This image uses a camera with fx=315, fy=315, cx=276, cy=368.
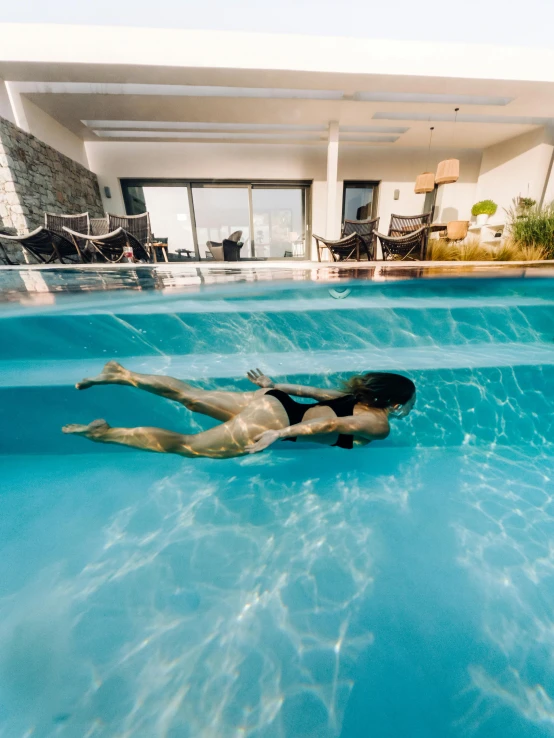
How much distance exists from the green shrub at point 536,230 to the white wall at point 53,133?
11449mm

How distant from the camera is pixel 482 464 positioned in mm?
2316

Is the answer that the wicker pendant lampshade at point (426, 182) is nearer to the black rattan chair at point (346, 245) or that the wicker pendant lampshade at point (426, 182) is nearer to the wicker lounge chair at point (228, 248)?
the black rattan chair at point (346, 245)

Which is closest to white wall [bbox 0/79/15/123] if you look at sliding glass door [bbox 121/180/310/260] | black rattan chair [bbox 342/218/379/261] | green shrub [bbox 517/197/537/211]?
sliding glass door [bbox 121/180/310/260]

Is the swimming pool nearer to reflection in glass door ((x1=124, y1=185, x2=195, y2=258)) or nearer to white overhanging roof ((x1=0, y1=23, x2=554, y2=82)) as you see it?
white overhanging roof ((x1=0, y1=23, x2=554, y2=82))

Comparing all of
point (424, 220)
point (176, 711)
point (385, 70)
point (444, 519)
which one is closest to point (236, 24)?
point (385, 70)

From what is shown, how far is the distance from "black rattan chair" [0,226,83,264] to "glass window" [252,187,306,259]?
545 centimetres

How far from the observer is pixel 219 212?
32.9ft

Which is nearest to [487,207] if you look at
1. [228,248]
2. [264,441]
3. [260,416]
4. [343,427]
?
[228,248]

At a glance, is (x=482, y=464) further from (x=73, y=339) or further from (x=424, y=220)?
(x=424, y=220)

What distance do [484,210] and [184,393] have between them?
10808mm

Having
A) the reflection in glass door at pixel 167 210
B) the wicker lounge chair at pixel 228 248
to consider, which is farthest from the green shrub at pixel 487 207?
the reflection in glass door at pixel 167 210

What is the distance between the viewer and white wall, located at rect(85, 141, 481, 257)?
9.09 meters

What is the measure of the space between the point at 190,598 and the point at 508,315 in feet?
12.9

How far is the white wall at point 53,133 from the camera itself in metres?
6.70
